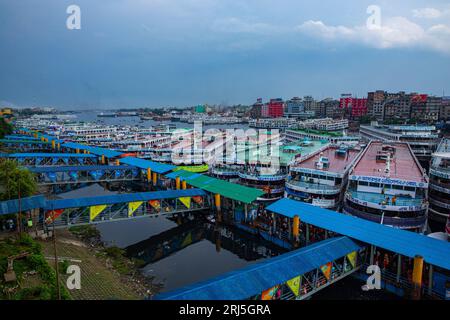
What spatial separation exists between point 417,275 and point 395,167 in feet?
53.9

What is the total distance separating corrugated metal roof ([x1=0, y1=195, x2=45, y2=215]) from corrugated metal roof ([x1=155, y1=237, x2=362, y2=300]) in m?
14.0

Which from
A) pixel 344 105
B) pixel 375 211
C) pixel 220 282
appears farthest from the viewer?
pixel 344 105

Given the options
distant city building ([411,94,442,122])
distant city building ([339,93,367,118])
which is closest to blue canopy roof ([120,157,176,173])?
distant city building ([411,94,442,122])

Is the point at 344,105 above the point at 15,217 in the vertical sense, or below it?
above

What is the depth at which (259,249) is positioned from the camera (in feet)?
78.2

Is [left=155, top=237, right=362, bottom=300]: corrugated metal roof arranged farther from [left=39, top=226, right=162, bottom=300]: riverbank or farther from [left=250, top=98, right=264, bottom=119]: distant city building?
[left=250, top=98, right=264, bottom=119]: distant city building

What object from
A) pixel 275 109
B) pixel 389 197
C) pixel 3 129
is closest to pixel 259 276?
pixel 389 197

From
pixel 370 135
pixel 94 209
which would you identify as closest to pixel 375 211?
pixel 94 209

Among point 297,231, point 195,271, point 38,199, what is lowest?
point 195,271

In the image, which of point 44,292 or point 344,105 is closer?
point 44,292

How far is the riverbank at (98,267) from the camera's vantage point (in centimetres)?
1633
